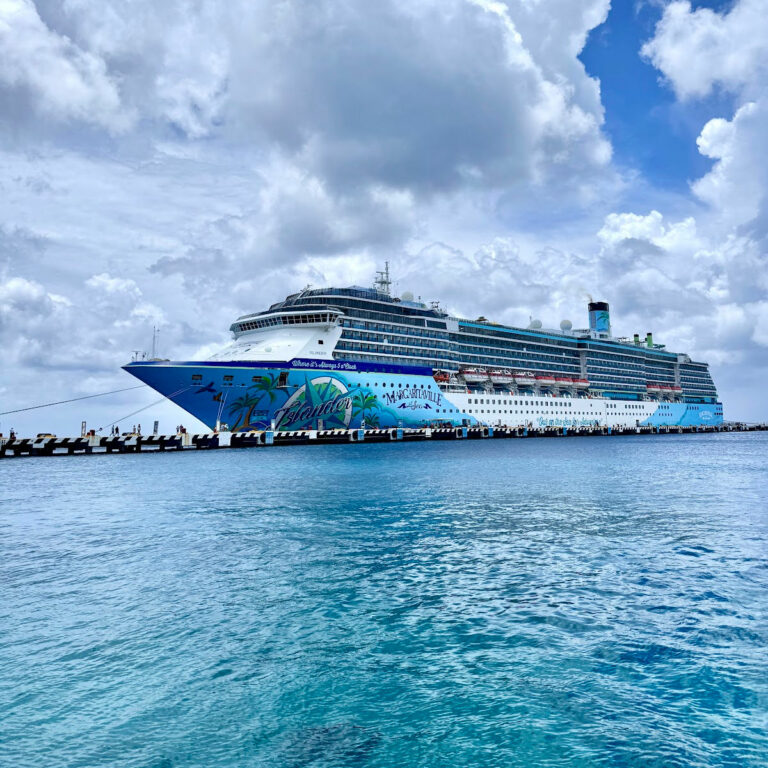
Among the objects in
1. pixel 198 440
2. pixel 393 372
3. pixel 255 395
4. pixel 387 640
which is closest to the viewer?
pixel 387 640

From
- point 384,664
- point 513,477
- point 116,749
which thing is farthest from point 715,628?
point 513,477

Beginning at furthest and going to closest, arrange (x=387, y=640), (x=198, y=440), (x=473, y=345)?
1. (x=473, y=345)
2. (x=198, y=440)
3. (x=387, y=640)

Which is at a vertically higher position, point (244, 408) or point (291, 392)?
point (291, 392)

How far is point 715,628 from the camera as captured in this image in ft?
24.3

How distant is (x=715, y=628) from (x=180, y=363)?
42.2 m

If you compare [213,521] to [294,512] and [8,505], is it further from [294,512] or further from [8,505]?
[8,505]

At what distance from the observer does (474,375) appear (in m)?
67.5

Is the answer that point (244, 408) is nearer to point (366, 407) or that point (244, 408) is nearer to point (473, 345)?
point (366, 407)

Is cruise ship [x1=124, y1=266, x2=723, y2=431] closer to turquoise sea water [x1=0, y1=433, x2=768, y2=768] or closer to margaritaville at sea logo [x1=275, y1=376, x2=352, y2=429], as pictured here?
margaritaville at sea logo [x1=275, y1=376, x2=352, y2=429]

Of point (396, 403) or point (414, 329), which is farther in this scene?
point (414, 329)

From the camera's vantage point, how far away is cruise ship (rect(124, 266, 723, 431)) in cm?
4603

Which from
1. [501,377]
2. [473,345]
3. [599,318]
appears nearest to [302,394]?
[473,345]

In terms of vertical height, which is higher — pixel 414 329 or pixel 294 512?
pixel 414 329

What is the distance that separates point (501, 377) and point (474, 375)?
570cm
